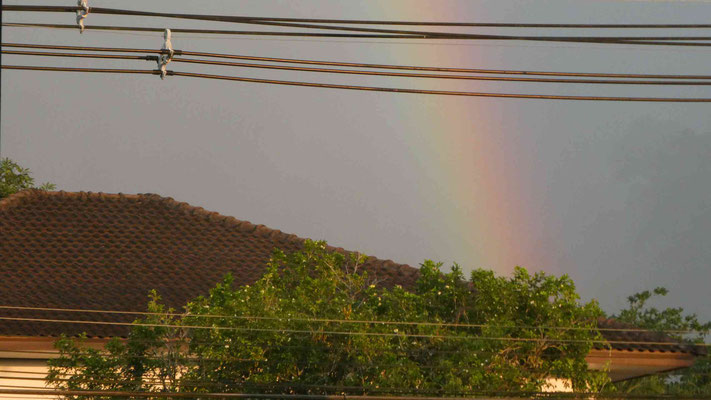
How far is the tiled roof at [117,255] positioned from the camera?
14.4 m

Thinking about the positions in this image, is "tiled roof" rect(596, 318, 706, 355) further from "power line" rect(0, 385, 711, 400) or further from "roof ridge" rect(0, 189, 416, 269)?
"roof ridge" rect(0, 189, 416, 269)

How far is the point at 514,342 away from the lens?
10.7 metres

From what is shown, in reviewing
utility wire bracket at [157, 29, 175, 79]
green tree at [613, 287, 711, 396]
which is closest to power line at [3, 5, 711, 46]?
utility wire bracket at [157, 29, 175, 79]

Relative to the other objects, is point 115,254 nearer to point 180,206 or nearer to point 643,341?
point 180,206

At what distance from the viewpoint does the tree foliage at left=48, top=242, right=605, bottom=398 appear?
1016 centimetres

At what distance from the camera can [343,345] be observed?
33.6ft

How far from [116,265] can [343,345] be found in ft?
24.1

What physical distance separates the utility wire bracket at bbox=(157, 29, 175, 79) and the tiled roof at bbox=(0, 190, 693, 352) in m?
5.75

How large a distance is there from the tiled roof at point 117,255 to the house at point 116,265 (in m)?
0.02

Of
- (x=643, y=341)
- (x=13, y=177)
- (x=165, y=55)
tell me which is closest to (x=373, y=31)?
(x=165, y=55)

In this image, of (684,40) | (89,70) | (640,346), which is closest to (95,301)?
(89,70)

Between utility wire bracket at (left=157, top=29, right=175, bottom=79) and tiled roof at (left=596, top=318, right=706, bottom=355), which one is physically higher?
utility wire bracket at (left=157, top=29, right=175, bottom=79)

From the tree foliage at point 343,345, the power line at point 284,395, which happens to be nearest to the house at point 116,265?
the tree foliage at point 343,345

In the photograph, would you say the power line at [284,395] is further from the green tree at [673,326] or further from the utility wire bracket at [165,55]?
the green tree at [673,326]
